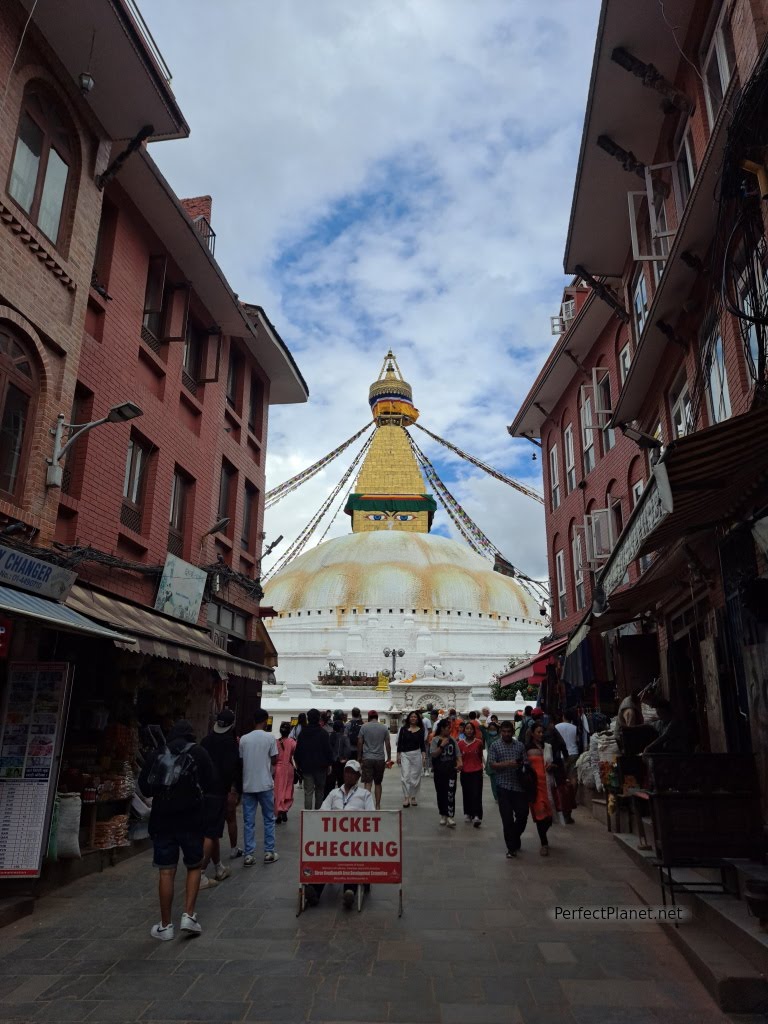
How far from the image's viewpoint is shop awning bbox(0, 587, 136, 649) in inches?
267

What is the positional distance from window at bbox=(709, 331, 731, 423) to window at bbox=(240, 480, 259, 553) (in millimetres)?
12001

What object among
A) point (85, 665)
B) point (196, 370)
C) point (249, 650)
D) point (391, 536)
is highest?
point (391, 536)

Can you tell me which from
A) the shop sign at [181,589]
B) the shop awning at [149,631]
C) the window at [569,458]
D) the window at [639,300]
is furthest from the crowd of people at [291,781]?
the window at [569,458]

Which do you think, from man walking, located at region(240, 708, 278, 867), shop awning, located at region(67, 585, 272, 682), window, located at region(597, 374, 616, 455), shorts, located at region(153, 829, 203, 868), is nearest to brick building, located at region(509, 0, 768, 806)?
window, located at region(597, 374, 616, 455)

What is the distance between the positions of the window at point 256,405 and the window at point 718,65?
12917 mm

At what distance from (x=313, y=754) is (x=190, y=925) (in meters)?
4.02

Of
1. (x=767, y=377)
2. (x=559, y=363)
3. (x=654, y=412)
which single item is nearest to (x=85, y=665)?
(x=767, y=377)

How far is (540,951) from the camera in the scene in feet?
19.5

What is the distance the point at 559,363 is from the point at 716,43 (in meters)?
12.2

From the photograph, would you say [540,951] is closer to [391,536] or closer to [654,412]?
[654,412]

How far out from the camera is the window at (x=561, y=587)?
2375 centimetres

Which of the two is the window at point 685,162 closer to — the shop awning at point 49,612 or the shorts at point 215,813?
the shop awning at point 49,612

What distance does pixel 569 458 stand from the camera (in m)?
23.1

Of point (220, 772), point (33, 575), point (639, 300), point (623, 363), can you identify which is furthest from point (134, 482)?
point (623, 363)
